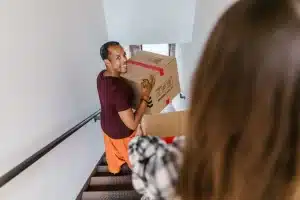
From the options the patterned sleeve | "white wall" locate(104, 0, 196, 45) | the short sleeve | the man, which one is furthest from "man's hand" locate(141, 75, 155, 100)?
"white wall" locate(104, 0, 196, 45)

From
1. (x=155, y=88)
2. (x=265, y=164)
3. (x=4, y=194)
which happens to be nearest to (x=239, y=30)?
(x=265, y=164)

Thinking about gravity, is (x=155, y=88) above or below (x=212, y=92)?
below

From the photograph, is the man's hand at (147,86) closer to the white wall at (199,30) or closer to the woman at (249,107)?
the white wall at (199,30)

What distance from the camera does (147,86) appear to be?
198cm

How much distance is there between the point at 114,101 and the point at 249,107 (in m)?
1.35

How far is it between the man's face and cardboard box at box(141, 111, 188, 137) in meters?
0.54

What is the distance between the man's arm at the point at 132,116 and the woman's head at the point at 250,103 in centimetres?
122

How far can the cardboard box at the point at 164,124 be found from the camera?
5.12ft

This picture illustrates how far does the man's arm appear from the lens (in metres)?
1.92

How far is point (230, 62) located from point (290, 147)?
0.20 m

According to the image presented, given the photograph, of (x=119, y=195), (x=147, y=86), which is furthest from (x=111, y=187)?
(x=147, y=86)

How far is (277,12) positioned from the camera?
0.58 metres

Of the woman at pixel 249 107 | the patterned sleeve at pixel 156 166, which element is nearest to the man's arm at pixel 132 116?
the patterned sleeve at pixel 156 166

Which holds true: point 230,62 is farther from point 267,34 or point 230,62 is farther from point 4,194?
point 4,194
